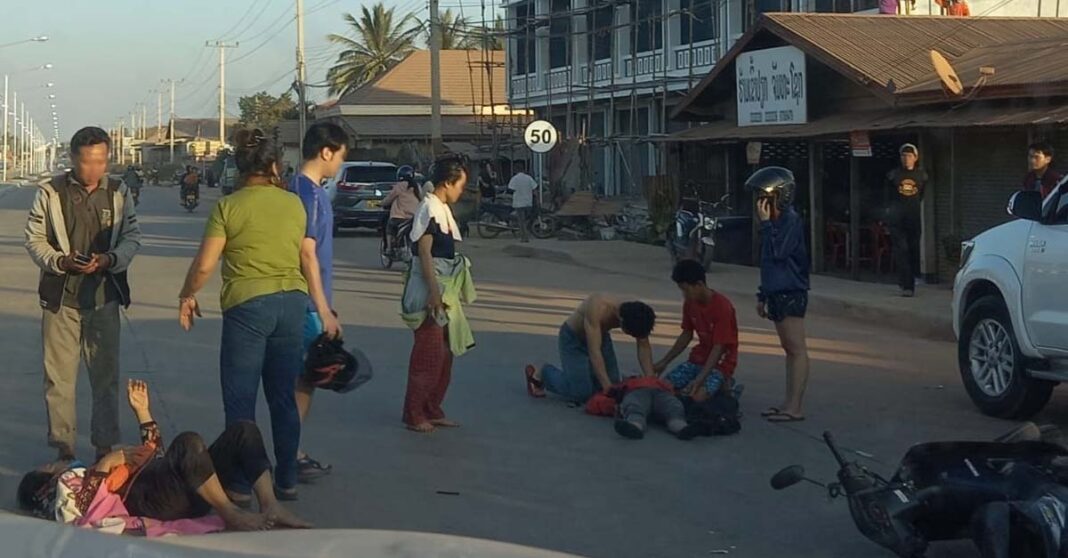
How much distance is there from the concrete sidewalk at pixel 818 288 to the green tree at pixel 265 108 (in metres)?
59.2

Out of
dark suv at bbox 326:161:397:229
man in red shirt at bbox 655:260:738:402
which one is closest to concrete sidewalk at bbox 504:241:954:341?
man in red shirt at bbox 655:260:738:402

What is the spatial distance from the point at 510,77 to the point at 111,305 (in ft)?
126

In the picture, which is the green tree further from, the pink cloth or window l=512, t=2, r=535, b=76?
the pink cloth

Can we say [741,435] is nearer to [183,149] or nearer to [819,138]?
[819,138]

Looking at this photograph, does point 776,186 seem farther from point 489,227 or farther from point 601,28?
point 601,28

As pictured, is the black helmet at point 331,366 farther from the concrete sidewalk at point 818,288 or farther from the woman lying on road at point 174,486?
the concrete sidewalk at point 818,288

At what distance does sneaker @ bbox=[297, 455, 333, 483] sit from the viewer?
25.7 feet

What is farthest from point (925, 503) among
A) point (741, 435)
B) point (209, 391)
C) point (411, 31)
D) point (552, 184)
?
point (411, 31)

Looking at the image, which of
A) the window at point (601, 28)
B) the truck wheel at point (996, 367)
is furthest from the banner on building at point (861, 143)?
the window at point (601, 28)

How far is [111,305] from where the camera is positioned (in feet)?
25.7

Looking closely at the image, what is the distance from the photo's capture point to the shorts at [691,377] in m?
9.70

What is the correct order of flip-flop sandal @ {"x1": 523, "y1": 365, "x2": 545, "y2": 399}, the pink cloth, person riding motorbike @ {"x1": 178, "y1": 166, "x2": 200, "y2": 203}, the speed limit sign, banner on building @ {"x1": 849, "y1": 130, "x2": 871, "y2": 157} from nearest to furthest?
the pink cloth → flip-flop sandal @ {"x1": 523, "y1": 365, "x2": 545, "y2": 399} → banner on building @ {"x1": 849, "y1": 130, "x2": 871, "y2": 157} → the speed limit sign → person riding motorbike @ {"x1": 178, "y1": 166, "x2": 200, "y2": 203}

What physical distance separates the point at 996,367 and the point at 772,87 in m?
12.4

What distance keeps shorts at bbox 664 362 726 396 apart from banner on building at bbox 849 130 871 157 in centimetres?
926
